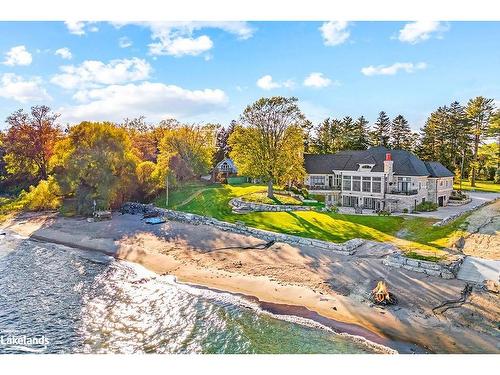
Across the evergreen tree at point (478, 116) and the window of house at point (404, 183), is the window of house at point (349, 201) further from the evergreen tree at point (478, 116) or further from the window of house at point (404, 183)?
the evergreen tree at point (478, 116)

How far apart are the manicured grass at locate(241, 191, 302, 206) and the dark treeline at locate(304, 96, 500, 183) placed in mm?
15266

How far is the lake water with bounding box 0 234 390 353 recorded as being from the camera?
14.1 meters

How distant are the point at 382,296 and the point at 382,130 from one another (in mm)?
48269

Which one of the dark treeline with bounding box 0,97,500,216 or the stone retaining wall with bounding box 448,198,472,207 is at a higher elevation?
the dark treeline with bounding box 0,97,500,216

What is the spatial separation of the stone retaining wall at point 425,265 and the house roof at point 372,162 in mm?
18259

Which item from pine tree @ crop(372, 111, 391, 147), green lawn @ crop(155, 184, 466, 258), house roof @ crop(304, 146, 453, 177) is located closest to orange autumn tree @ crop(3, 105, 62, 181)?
green lawn @ crop(155, 184, 466, 258)

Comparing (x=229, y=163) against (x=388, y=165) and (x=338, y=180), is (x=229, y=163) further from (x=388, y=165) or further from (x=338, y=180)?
(x=388, y=165)

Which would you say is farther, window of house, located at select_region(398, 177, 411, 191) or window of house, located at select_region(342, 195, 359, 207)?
window of house, located at select_region(342, 195, 359, 207)

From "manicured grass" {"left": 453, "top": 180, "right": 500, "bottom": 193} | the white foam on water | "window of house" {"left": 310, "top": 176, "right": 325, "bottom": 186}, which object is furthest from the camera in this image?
"manicured grass" {"left": 453, "top": 180, "right": 500, "bottom": 193}

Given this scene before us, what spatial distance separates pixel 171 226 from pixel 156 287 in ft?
42.0

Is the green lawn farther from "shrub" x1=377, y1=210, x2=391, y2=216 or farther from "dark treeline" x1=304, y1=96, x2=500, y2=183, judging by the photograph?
"dark treeline" x1=304, y1=96, x2=500, y2=183

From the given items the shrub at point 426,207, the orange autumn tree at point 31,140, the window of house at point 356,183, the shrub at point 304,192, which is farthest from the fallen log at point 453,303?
the orange autumn tree at point 31,140

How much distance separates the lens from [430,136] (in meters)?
57.1

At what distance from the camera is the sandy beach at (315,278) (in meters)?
15.0
